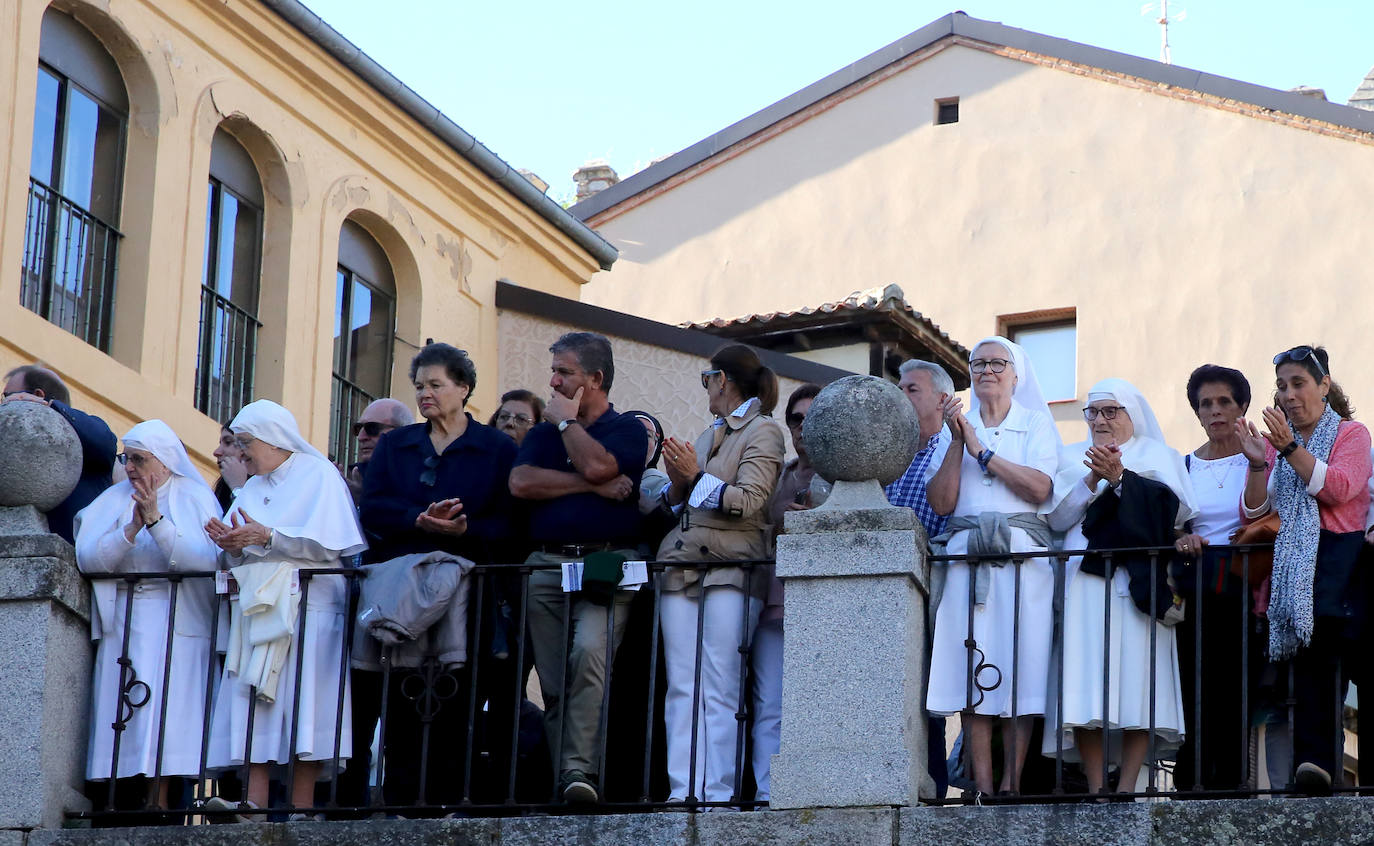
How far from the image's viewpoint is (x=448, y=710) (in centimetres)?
831

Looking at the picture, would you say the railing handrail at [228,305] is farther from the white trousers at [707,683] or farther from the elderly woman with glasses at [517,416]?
the white trousers at [707,683]

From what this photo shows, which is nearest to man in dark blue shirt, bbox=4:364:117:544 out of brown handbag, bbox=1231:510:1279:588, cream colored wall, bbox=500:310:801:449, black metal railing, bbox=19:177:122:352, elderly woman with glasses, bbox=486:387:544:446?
elderly woman with glasses, bbox=486:387:544:446

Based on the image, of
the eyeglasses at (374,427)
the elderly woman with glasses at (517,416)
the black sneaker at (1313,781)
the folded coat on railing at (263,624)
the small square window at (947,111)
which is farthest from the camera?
the small square window at (947,111)

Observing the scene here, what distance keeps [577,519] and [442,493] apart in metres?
0.57

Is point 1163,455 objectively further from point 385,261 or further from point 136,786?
point 385,261

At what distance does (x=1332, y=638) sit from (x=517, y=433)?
379 cm

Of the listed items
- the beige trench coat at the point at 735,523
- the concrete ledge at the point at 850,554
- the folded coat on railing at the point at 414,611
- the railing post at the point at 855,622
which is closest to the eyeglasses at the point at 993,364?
the railing post at the point at 855,622

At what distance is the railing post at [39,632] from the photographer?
7902 mm

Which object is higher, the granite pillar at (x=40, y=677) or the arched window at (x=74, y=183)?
the arched window at (x=74, y=183)

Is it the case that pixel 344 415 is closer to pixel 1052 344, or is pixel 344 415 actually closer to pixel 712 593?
pixel 712 593

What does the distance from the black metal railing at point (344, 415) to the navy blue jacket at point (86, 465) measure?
6.14 m

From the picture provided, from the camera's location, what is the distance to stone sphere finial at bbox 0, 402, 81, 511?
26.9 feet

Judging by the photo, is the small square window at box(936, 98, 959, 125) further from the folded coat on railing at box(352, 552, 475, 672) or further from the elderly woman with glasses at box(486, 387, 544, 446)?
the folded coat on railing at box(352, 552, 475, 672)

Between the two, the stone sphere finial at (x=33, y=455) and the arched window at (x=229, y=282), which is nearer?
the stone sphere finial at (x=33, y=455)
